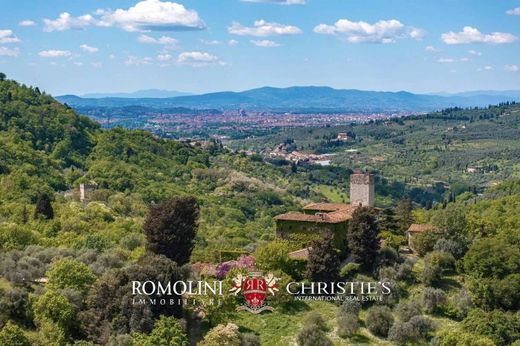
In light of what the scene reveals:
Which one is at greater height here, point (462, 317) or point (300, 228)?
point (300, 228)

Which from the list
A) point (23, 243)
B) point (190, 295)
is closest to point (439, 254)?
point (190, 295)

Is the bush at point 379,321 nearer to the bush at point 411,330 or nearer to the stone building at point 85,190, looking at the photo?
the bush at point 411,330

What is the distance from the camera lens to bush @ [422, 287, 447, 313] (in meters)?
31.2

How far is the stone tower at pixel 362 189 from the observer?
4388cm

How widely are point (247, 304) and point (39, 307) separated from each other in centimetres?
884

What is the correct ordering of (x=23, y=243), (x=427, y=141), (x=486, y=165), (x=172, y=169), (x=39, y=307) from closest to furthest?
(x=39, y=307) → (x=23, y=243) → (x=172, y=169) → (x=486, y=165) → (x=427, y=141)

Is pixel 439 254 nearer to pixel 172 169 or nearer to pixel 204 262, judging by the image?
pixel 204 262

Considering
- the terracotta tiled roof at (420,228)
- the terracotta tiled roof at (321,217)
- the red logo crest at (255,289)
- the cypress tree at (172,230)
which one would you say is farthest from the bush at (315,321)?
the terracotta tiled roof at (420,228)

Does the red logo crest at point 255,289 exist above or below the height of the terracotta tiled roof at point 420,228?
below

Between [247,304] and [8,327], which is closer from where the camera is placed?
[8,327]

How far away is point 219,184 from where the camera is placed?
314 ft

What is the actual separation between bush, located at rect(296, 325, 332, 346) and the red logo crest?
3.07m

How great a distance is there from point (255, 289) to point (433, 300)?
7.93 metres

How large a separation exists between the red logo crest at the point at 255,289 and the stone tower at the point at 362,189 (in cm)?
1393
